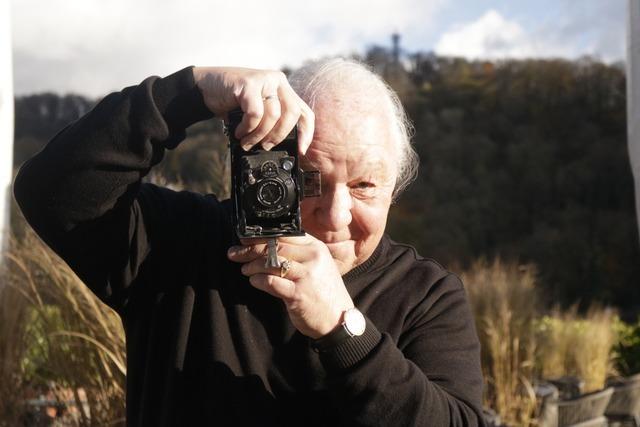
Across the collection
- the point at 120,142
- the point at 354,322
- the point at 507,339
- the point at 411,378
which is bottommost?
the point at 507,339

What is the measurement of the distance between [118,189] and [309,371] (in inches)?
21.0

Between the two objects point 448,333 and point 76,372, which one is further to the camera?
point 76,372

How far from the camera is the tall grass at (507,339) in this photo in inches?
240

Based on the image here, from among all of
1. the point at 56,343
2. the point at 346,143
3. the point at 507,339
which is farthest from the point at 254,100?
the point at 507,339

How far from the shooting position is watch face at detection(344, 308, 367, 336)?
1.56 m

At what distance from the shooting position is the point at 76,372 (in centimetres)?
344

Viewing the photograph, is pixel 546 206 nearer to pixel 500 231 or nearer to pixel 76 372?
pixel 500 231

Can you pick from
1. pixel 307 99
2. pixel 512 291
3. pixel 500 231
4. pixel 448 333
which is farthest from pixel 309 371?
pixel 500 231

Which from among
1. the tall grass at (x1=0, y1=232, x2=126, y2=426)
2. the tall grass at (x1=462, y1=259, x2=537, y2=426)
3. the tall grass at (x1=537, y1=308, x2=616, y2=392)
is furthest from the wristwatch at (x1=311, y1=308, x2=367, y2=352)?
the tall grass at (x1=537, y1=308, x2=616, y2=392)

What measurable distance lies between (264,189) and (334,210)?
23cm

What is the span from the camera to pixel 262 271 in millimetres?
1582

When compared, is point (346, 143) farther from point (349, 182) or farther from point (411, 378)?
point (411, 378)

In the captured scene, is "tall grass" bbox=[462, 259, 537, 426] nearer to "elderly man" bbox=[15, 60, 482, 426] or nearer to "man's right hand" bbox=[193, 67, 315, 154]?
"elderly man" bbox=[15, 60, 482, 426]

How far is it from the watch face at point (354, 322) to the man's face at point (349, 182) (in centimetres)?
30
